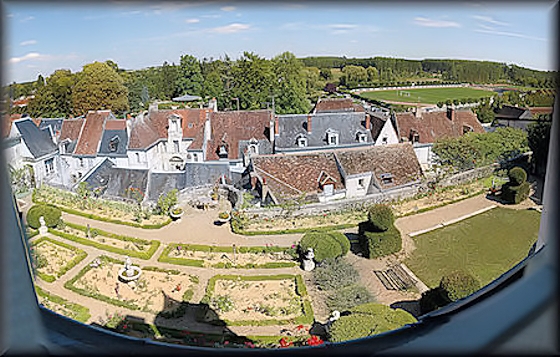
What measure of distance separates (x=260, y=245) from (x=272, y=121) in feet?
21.3

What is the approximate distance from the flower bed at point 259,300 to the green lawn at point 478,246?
8.31 feet

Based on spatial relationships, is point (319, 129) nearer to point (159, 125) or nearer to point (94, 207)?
point (159, 125)

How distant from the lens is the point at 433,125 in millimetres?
16281

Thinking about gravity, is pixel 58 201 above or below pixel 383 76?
below

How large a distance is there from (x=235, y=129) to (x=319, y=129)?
3.07 meters

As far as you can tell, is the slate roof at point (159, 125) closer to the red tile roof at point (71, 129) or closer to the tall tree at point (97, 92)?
the red tile roof at point (71, 129)

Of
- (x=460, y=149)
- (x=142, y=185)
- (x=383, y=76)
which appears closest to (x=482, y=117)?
(x=460, y=149)

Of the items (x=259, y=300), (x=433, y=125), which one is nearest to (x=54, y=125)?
(x=259, y=300)

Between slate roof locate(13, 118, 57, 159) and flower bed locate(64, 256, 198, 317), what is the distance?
22.8ft

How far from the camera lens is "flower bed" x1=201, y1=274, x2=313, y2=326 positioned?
701 cm

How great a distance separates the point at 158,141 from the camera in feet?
50.0

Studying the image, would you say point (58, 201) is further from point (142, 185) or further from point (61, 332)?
point (61, 332)

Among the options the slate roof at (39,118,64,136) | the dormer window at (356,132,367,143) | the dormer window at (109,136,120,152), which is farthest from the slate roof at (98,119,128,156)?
the dormer window at (356,132,367,143)

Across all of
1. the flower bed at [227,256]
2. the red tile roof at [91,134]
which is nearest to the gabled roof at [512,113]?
the flower bed at [227,256]
